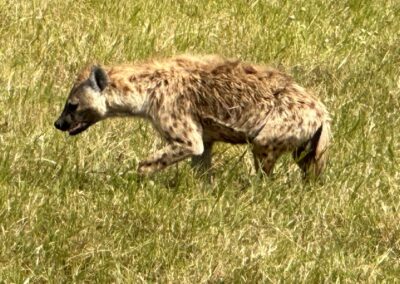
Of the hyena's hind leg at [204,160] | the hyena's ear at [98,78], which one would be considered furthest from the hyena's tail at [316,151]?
the hyena's ear at [98,78]

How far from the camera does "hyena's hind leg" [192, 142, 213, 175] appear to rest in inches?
330

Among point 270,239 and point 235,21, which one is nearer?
point 270,239

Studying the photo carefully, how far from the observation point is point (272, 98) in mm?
8305

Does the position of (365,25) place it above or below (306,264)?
below

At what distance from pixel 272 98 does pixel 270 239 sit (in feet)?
4.25

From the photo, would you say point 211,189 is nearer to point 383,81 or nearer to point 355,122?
point 355,122

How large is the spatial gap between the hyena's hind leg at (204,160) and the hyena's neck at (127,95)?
1.40 feet

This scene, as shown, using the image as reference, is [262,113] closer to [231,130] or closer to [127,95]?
[231,130]

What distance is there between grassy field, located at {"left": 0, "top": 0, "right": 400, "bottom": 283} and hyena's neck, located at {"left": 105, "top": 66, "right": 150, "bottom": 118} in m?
0.27

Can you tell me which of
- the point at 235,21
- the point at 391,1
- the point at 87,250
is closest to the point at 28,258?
the point at 87,250

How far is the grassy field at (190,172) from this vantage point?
6.93 metres

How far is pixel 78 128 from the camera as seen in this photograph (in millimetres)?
8500

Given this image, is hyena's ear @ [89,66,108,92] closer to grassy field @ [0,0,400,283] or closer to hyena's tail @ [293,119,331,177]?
grassy field @ [0,0,400,283]

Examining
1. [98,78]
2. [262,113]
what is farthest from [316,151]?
[98,78]
